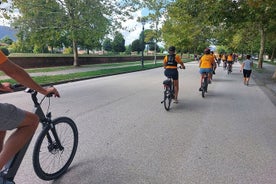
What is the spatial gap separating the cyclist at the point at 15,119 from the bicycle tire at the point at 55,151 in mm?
446

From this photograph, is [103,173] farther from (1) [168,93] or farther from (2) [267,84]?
(2) [267,84]

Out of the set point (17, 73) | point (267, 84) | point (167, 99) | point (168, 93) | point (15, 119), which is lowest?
point (267, 84)

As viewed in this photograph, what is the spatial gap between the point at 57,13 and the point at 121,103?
61.2 ft

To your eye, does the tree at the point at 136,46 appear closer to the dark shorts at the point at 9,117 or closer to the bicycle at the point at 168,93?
the bicycle at the point at 168,93

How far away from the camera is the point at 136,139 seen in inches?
211

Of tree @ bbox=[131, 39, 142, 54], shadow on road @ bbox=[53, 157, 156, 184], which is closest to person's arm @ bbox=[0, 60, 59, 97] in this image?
shadow on road @ bbox=[53, 157, 156, 184]

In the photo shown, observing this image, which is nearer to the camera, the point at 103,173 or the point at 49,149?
the point at 49,149

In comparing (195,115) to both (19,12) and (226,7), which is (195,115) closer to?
(226,7)

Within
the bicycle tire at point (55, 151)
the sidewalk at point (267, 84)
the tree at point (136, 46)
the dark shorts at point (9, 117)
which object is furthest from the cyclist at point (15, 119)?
the tree at point (136, 46)

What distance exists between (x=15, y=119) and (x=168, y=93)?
6.11 m

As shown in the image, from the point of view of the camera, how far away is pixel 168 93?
27.3 ft

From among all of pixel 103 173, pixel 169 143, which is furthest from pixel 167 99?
pixel 103 173

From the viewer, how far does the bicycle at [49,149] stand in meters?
2.92

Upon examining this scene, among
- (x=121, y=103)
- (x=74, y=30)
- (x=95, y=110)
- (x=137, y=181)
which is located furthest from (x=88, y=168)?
(x=74, y=30)
